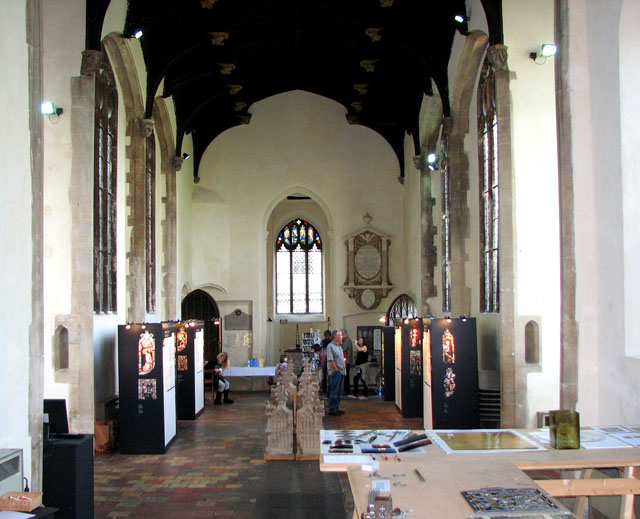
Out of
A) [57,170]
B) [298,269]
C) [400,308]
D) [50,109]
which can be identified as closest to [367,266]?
[400,308]

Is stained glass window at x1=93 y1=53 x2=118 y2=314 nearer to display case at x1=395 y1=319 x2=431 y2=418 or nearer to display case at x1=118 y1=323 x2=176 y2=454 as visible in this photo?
display case at x1=118 y1=323 x2=176 y2=454

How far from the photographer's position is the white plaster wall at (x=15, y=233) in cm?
450

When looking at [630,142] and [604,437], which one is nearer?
[604,437]

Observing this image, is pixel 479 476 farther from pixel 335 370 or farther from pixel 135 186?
pixel 135 186

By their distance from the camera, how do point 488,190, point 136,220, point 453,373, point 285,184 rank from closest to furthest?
point 453,373 < point 488,190 < point 136,220 < point 285,184

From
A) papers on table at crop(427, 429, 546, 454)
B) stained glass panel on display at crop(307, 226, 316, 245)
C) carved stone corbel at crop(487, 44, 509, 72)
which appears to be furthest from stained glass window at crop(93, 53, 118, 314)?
stained glass panel on display at crop(307, 226, 316, 245)

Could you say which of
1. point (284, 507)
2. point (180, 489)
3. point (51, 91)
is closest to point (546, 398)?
point (284, 507)

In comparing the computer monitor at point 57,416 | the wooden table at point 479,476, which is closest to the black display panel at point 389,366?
the computer monitor at point 57,416

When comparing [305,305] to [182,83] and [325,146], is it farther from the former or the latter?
[182,83]

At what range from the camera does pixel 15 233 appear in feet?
15.2

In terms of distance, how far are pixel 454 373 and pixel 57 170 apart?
222 inches

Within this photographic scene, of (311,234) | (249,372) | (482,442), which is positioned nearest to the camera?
(482,442)

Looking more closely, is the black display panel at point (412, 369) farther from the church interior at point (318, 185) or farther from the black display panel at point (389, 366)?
the black display panel at point (389, 366)

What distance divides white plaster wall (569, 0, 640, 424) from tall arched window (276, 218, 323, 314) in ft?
49.9
